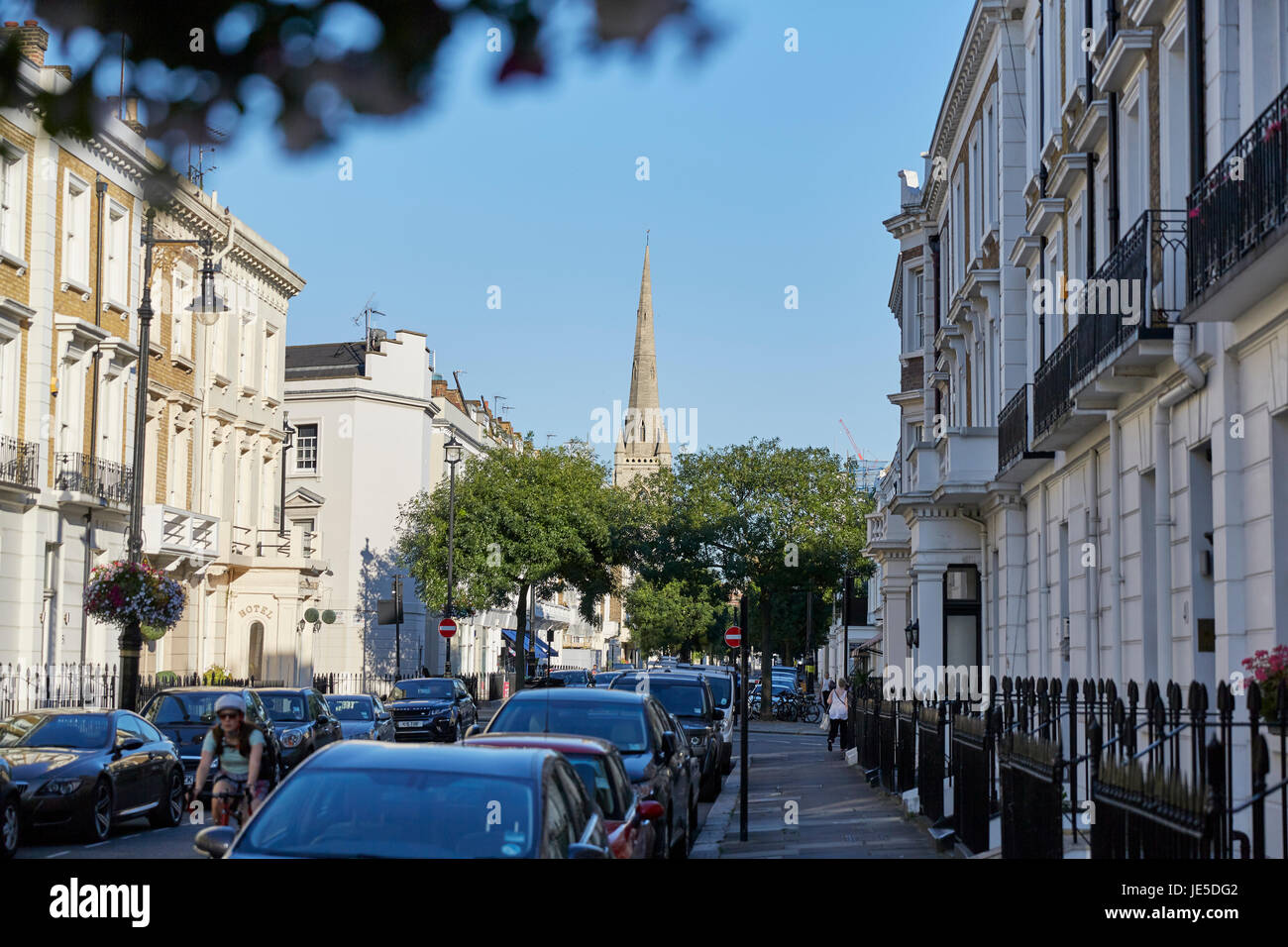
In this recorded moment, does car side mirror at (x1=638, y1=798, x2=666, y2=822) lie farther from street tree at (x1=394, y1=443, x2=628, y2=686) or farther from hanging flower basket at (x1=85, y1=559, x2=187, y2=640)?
street tree at (x1=394, y1=443, x2=628, y2=686)

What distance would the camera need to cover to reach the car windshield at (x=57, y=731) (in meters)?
16.9

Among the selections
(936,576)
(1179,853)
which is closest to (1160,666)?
(1179,853)

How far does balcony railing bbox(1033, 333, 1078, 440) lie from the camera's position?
60.7ft

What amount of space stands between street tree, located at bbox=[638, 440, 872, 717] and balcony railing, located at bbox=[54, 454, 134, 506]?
→ 24540 mm

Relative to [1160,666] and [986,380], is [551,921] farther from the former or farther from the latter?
[986,380]

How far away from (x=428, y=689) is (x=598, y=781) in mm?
27139

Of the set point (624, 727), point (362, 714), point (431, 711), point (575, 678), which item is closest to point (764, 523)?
point (575, 678)

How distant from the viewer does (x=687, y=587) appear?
58438mm

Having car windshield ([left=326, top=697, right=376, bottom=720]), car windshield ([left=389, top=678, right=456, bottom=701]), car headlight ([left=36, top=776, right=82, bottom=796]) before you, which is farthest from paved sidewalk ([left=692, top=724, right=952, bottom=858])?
car windshield ([left=389, top=678, right=456, bottom=701])

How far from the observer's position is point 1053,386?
64.1 ft

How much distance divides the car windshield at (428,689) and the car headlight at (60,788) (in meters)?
20.1

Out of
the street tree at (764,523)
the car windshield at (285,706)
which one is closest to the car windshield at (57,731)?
the car windshield at (285,706)

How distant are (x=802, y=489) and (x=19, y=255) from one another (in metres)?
31.8

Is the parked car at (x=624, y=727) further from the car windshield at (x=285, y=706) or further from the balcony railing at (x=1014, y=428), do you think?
the car windshield at (x=285, y=706)
